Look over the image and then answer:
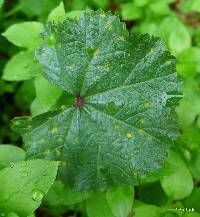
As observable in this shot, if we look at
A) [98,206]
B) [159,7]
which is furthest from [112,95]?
[159,7]

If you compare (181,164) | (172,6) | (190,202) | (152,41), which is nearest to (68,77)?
(152,41)

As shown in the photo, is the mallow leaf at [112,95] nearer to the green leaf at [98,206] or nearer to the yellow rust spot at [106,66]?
the yellow rust spot at [106,66]

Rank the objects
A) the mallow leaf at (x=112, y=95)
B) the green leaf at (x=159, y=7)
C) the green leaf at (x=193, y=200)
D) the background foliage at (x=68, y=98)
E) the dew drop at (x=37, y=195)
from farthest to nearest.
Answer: the green leaf at (x=159, y=7)
the green leaf at (x=193, y=200)
the background foliage at (x=68, y=98)
the mallow leaf at (x=112, y=95)
the dew drop at (x=37, y=195)

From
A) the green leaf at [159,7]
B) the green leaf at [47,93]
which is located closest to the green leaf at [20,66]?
the green leaf at [47,93]

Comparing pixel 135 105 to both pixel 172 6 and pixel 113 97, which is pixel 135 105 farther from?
pixel 172 6

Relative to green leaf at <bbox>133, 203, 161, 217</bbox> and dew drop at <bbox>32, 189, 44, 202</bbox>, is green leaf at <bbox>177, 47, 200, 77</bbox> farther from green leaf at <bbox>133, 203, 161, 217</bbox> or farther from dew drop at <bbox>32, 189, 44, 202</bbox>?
dew drop at <bbox>32, 189, 44, 202</bbox>

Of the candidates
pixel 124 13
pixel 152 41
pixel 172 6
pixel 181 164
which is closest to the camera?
pixel 152 41

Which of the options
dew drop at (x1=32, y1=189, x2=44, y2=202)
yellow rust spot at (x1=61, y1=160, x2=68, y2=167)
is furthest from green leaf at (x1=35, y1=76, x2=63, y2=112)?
dew drop at (x1=32, y1=189, x2=44, y2=202)
